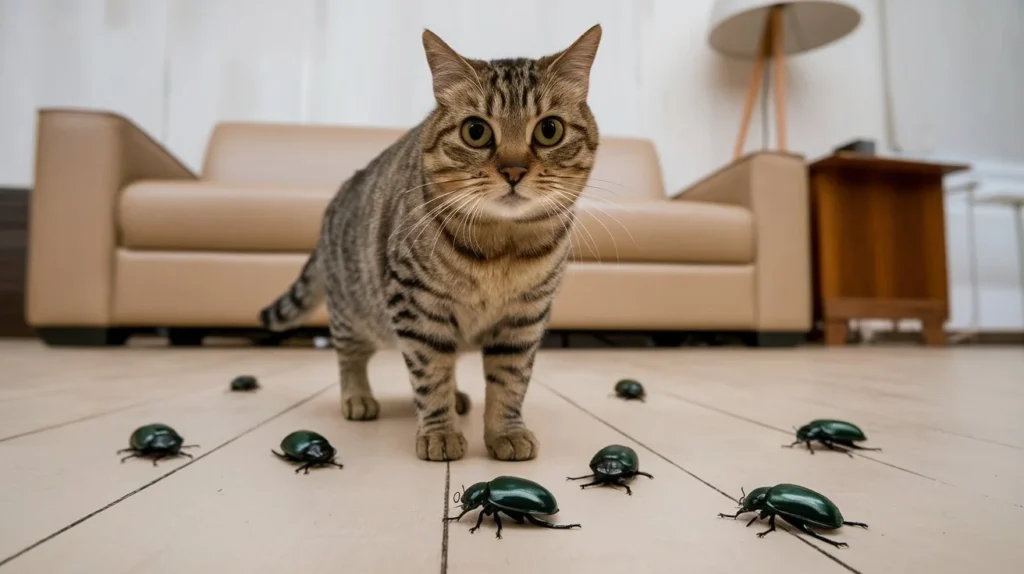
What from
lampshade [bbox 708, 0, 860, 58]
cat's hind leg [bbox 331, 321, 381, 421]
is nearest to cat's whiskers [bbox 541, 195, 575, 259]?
cat's hind leg [bbox 331, 321, 381, 421]

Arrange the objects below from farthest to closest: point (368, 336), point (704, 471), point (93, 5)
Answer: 1. point (93, 5)
2. point (368, 336)
3. point (704, 471)

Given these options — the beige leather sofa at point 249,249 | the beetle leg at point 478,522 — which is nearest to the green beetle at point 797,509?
the beetle leg at point 478,522

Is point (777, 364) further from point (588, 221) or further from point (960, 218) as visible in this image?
point (960, 218)

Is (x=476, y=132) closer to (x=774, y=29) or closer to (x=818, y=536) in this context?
(x=818, y=536)

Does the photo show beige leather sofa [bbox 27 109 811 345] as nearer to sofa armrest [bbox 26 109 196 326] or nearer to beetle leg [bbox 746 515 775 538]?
sofa armrest [bbox 26 109 196 326]

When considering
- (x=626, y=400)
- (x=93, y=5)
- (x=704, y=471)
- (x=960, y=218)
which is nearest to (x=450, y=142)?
(x=704, y=471)
